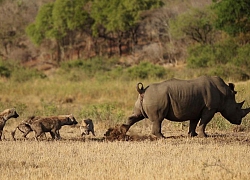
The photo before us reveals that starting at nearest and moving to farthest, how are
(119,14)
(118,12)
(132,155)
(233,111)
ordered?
1. (132,155)
2. (233,111)
3. (119,14)
4. (118,12)

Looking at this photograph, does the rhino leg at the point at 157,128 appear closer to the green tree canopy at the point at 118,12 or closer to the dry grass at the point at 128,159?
the dry grass at the point at 128,159

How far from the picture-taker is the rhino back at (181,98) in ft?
49.6

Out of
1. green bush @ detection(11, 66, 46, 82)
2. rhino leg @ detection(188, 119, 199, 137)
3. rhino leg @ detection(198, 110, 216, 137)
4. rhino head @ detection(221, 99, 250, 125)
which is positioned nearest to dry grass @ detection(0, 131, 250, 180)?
rhino leg @ detection(198, 110, 216, 137)

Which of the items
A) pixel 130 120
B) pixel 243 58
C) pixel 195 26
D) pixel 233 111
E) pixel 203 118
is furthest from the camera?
pixel 195 26

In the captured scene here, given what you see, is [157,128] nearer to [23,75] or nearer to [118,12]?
[23,75]

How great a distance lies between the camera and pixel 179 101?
15219 millimetres

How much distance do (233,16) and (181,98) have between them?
19.9 meters

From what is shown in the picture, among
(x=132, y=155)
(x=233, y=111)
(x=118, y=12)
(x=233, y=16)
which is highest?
(x=118, y=12)

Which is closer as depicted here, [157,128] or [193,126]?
[157,128]

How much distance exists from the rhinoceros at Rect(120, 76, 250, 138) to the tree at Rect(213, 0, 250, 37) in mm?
18737

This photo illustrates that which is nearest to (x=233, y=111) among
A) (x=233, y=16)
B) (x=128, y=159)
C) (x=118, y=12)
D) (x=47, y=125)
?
(x=47, y=125)

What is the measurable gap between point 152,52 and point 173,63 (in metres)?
4.83

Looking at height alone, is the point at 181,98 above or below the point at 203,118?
above

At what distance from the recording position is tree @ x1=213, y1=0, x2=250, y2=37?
33812mm
